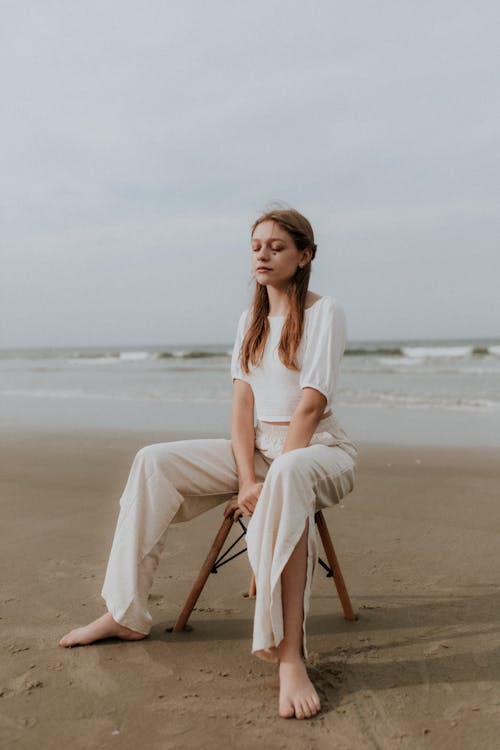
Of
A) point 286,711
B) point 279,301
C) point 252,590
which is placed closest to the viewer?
point 286,711

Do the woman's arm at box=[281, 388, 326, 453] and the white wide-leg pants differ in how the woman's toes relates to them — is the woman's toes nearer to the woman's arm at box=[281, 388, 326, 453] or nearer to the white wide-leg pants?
the white wide-leg pants

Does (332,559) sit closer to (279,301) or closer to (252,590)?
(252,590)

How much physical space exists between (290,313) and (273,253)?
0.88 ft

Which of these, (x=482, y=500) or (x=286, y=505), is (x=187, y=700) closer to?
(x=286, y=505)

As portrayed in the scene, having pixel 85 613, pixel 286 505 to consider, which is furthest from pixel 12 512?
pixel 286 505

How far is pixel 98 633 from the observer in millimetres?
2684

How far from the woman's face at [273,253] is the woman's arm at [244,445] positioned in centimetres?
49

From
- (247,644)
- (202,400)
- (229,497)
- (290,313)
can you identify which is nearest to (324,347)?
(290,313)

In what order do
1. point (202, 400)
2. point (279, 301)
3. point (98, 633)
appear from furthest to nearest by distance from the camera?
1. point (202, 400)
2. point (279, 301)
3. point (98, 633)

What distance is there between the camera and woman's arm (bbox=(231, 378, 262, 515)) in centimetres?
262


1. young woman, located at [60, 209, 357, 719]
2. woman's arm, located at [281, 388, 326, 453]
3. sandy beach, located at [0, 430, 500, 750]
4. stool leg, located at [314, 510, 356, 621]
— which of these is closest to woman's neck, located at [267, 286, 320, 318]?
young woman, located at [60, 209, 357, 719]

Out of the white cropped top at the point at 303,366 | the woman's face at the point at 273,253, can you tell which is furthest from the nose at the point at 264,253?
the white cropped top at the point at 303,366

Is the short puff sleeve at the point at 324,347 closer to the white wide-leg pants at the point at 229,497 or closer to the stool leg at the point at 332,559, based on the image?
the white wide-leg pants at the point at 229,497

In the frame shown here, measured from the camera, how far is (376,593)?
129 inches
